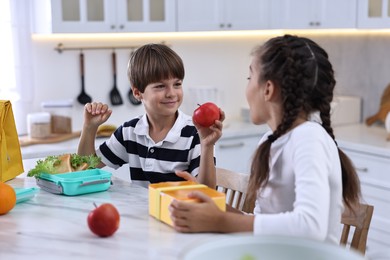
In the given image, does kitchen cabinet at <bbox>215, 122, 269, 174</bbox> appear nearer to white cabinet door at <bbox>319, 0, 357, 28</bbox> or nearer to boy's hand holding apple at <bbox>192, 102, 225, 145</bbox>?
white cabinet door at <bbox>319, 0, 357, 28</bbox>

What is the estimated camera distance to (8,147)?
2246 mm

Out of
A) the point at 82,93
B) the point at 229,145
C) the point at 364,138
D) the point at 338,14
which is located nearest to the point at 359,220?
the point at 364,138

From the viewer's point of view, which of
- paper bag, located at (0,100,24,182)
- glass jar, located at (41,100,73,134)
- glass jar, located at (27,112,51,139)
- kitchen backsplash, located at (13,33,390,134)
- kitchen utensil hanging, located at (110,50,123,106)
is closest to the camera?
paper bag, located at (0,100,24,182)

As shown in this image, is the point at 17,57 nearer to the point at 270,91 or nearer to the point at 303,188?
the point at 270,91

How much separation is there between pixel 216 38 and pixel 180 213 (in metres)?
3.12

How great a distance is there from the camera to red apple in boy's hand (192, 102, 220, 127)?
1.98m

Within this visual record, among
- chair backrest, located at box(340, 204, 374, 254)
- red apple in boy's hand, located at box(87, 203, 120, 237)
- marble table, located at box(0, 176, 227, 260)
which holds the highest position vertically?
red apple in boy's hand, located at box(87, 203, 120, 237)

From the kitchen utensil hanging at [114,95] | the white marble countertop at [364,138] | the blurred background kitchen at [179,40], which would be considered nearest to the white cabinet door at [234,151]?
the blurred background kitchen at [179,40]

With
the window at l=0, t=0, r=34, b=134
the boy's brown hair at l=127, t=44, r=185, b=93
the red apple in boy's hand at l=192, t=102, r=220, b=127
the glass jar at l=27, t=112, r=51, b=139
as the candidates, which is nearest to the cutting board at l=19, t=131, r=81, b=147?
the glass jar at l=27, t=112, r=51, b=139

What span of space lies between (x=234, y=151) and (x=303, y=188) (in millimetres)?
2553

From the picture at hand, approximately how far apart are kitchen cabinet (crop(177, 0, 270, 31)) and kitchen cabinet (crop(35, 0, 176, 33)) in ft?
0.32

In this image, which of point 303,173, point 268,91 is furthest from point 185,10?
point 303,173

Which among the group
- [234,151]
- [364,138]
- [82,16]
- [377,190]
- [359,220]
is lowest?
[377,190]

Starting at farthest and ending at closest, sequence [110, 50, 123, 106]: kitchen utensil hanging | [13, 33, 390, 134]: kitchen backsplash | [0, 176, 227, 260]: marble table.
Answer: [110, 50, 123, 106]: kitchen utensil hanging, [13, 33, 390, 134]: kitchen backsplash, [0, 176, 227, 260]: marble table
